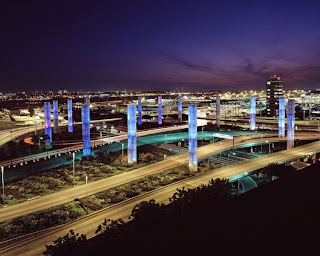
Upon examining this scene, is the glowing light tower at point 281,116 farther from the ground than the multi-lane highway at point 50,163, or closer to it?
farther from the ground

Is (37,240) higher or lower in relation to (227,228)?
lower

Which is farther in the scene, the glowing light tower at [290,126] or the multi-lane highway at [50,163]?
the glowing light tower at [290,126]

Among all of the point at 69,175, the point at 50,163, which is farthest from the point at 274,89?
the point at 69,175

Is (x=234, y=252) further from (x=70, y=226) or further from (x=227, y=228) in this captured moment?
(x=70, y=226)

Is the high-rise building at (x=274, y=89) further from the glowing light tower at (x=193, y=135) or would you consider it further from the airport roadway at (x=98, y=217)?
the glowing light tower at (x=193, y=135)

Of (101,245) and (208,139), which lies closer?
(101,245)

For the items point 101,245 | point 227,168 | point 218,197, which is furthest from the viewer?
point 227,168

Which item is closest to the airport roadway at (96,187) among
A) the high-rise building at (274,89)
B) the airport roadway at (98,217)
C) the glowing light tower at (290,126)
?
the airport roadway at (98,217)

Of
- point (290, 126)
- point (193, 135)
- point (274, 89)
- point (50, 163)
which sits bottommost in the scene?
point (50, 163)

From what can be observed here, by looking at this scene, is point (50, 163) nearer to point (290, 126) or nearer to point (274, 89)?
point (290, 126)

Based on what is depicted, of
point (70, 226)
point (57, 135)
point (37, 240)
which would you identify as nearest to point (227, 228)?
point (70, 226)

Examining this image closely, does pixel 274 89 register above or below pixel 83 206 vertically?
above
